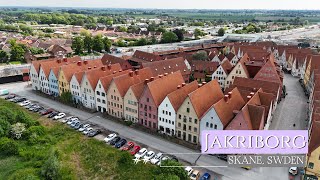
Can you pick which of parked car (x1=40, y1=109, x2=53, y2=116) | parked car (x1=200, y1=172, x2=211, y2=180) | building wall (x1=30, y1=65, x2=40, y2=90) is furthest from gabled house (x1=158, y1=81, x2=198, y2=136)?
building wall (x1=30, y1=65, x2=40, y2=90)

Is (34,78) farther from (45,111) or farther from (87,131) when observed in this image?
(87,131)

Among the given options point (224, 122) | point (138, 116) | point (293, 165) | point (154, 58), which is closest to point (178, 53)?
point (154, 58)

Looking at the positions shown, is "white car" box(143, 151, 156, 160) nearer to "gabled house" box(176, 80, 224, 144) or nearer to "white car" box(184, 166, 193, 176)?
"white car" box(184, 166, 193, 176)

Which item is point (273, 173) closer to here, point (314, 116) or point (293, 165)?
point (293, 165)

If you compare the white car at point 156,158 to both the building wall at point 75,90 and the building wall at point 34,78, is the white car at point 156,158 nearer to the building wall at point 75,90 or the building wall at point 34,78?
the building wall at point 75,90

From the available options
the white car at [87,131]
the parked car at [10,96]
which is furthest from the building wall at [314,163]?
the parked car at [10,96]

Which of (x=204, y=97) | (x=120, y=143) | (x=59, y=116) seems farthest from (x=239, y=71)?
(x=59, y=116)
